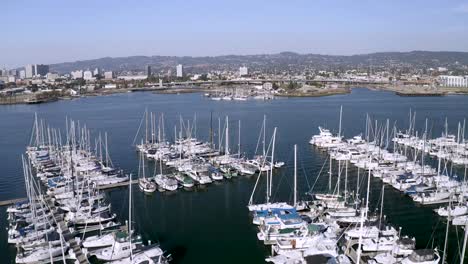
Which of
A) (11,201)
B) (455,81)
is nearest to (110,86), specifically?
(455,81)

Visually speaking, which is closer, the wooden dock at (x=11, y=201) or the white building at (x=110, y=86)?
the wooden dock at (x=11, y=201)

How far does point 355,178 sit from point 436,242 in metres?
4.41

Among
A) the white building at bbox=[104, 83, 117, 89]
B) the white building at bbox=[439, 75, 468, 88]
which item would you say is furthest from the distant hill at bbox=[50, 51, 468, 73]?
the white building at bbox=[439, 75, 468, 88]

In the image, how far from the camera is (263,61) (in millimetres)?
156375

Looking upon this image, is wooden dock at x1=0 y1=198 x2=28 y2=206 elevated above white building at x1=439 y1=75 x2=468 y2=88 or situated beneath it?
situated beneath

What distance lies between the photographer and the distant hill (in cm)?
12525

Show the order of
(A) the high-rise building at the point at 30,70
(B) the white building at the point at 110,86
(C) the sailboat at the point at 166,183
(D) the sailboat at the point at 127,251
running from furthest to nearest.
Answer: (A) the high-rise building at the point at 30,70
(B) the white building at the point at 110,86
(C) the sailboat at the point at 166,183
(D) the sailboat at the point at 127,251

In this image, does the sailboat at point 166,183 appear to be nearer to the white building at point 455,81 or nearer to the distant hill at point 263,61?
the white building at point 455,81

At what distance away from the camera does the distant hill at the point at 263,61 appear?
12525 cm

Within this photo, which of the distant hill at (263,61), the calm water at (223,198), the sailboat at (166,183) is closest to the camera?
the calm water at (223,198)

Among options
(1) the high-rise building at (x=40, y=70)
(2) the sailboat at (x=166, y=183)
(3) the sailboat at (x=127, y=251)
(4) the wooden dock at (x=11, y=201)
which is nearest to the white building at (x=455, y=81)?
(2) the sailboat at (x=166, y=183)

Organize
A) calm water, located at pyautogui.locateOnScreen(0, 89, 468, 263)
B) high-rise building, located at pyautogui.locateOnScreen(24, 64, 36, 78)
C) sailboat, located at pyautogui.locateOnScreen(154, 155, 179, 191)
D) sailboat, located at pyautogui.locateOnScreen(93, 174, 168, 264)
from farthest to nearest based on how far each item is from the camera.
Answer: high-rise building, located at pyautogui.locateOnScreen(24, 64, 36, 78), sailboat, located at pyautogui.locateOnScreen(154, 155, 179, 191), calm water, located at pyautogui.locateOnScreen(0, 89, 468, 263), sailboat, located at pyautogui.locateOnScreen(93, 174, 168, 264)

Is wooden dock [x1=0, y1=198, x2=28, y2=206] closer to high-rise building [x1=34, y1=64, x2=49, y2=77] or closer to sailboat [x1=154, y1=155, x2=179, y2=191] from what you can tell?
sailboat [x1=154, y1=155, x2=179, y2=191]

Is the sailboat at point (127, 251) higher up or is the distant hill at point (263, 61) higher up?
the distant hill at point (263, 61)
